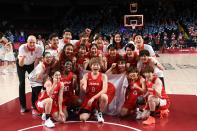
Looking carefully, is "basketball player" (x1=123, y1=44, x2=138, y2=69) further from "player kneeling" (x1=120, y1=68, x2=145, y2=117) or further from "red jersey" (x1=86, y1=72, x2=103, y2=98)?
"red jersey" (x1=86, y1=72, x2=103, y2=98)

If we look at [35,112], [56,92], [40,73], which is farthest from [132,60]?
[35,112]

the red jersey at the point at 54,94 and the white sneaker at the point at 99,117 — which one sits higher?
the red jersey at the point at 54,94

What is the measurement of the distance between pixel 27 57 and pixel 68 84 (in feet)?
3.24

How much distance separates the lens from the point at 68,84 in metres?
5.72

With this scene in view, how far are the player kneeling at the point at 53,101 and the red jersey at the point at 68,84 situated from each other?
195 millimetres

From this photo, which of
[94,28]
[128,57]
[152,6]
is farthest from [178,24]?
[128,57]

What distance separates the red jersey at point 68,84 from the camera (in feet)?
18.6

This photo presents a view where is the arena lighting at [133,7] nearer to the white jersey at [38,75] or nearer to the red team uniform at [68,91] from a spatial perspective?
the white jersey at [38,75]

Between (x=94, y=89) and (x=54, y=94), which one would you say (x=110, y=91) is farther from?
(x=54, y=94)

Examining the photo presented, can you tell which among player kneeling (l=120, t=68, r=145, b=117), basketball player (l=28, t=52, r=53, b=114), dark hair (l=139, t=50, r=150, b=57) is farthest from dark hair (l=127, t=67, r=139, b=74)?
basketball player (l=28, t=52, r=53, b=114)

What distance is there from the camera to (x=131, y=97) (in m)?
5.84

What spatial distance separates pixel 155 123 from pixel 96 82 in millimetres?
1144

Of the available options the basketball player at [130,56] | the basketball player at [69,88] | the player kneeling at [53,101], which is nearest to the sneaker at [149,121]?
the basketball player at [130,56]

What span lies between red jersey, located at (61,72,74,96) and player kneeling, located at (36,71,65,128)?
0.64 ft
